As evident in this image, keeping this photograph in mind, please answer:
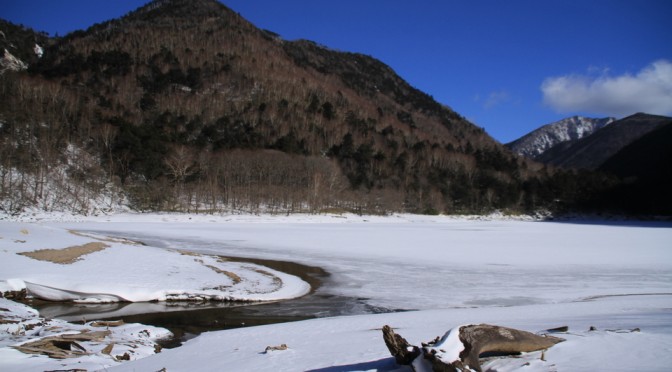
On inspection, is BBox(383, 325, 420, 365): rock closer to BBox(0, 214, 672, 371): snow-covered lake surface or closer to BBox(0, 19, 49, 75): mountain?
BBox(0, 214, 672, 371): snow-covered lake surface

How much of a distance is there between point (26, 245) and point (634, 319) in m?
19.8

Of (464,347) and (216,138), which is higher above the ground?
(216,138)

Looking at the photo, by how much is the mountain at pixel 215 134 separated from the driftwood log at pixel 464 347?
179ft

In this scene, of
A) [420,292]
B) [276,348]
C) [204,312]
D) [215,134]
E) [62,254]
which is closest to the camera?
[276,348]

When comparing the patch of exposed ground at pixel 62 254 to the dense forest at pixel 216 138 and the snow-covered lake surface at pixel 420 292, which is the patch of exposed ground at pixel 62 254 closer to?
the snow-covered lake surface at pixel 420 292

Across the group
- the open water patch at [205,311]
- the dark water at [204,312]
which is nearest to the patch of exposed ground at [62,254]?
the open water patch at [205,311]

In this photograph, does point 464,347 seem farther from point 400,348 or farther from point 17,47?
point 17,47

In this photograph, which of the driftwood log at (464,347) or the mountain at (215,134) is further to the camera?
the mountain at (215,134)

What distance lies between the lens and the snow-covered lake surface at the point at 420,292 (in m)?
5.45

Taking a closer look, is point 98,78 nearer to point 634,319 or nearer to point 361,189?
point 361,189

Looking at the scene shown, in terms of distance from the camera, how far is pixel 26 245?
16.5m

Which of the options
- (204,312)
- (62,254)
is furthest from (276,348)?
(62,254)

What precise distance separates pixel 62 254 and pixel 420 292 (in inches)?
517

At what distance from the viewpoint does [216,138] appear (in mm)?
91188
